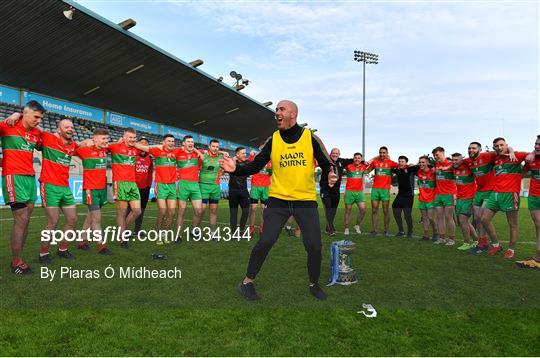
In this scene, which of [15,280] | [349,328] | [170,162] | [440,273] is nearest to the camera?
[349,328]

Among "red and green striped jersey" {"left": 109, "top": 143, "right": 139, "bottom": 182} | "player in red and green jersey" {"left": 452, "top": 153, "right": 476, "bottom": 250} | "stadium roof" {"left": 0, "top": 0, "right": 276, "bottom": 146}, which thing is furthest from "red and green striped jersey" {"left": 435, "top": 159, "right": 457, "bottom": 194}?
"stadium roof" {"left": 0, "top": 0, "right": 276, "bottom": 146}

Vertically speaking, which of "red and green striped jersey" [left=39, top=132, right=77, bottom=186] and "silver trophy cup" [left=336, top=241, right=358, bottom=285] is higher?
"red and green striped jersey" [left=39, top=132, right=77, bottom=186]

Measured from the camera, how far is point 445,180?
8164 mm

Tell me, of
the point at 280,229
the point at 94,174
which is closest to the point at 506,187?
the point at 280,229

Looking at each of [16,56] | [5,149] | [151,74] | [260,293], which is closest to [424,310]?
[260,293]

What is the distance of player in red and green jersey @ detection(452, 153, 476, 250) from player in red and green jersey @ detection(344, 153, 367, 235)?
247 cm

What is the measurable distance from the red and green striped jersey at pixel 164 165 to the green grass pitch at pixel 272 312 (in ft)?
7.48

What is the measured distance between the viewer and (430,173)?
8.73 metres

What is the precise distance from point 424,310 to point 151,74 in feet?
91.4

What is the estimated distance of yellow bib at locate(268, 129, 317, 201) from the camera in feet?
13.7

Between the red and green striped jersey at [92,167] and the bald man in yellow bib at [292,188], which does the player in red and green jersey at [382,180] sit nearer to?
the bald man in yellow bib at [292,188]

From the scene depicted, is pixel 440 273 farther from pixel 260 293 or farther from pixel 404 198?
pixel 404 198

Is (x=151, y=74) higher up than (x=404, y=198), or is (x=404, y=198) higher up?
(x=151, y=74)

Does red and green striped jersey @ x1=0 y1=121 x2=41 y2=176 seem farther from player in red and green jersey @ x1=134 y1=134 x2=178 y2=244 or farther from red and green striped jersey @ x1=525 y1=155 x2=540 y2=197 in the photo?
red and green striped jersey @ x1=525 y1=155 x2=540 y2=197
